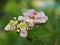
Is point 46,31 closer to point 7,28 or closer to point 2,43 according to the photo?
point 7,28

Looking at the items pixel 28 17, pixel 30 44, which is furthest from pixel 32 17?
pixel 30 44

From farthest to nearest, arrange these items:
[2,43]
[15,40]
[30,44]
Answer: [2,43]
[15,40]
[30,44]

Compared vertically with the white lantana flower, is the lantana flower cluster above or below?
above

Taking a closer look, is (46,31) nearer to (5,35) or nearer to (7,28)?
(7,28)

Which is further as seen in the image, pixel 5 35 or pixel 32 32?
pixel 5 35

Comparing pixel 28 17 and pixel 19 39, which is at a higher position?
pixel 28 17

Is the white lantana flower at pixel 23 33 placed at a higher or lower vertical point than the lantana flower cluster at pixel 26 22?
lower

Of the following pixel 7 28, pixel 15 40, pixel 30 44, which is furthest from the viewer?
pixel 15 40

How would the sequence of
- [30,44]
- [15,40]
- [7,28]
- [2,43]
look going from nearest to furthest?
[7,28]
[30,44]
[15,40]
[2,43]

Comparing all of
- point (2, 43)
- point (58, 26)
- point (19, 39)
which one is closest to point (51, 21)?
point (58, 26)
